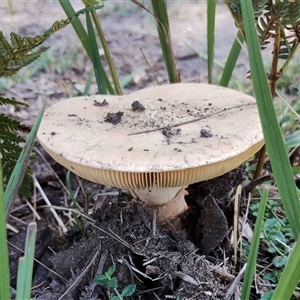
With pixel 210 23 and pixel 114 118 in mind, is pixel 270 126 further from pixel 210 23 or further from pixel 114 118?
pixel 210 23

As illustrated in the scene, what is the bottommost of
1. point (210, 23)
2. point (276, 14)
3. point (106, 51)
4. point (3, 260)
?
point (3, 260)

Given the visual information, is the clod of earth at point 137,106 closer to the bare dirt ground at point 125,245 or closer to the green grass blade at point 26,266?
the bare dirt ground at point 125,245

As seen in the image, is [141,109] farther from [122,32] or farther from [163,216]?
[122,32]

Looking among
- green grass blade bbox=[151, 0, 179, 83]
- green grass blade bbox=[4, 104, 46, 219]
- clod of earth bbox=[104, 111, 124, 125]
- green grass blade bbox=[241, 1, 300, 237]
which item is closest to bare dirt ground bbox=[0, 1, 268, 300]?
green grass blade bbox=[4, 104, 46, 219]

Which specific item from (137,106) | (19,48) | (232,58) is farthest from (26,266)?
(232,58)

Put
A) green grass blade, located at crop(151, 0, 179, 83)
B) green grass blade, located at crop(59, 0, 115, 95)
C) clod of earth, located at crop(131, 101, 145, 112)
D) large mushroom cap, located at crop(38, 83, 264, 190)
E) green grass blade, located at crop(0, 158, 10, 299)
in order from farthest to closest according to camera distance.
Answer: green grass blade, located at crop(151, 0, 179, 83) < green grass blade, located at crop(59, 0, 115, 95) < clod of earth, located at crop(131, 101, 145, 112) < large mushroom cap, located at crop(38, 83, 264, 190) < green grass blade, located at crop(0, 158, 10, 299)

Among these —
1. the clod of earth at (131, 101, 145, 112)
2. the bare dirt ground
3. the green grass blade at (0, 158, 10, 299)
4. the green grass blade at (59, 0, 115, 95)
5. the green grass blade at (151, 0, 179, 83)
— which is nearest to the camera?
the green grass blade at (0, 158, 10, 299)

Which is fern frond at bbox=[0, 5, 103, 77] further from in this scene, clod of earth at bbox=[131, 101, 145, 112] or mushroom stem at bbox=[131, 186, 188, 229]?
Result: mushroom stem at bbox=[131, 186, 188, 229]
